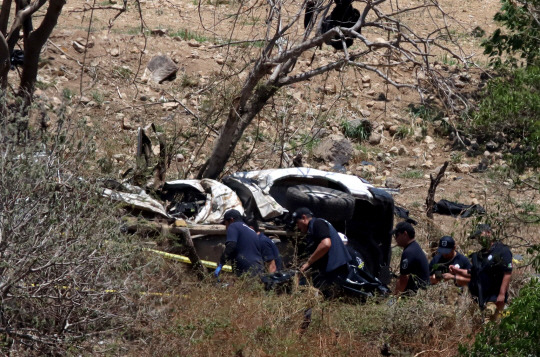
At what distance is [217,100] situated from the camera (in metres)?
11.9

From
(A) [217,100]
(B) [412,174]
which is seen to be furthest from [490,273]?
(B) [412,174]

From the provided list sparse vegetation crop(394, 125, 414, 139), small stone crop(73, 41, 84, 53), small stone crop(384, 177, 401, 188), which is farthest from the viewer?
sparse vegetation crop(394, 125, 414, 139)

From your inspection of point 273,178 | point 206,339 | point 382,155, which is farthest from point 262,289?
point 382,155

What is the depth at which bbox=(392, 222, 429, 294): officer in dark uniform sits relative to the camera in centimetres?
831

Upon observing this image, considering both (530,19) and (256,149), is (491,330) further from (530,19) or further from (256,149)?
(256,149)

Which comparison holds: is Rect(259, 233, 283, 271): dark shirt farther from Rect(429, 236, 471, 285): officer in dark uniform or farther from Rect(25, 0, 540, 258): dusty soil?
Rect(25, 0, 540, 258): dusty soil

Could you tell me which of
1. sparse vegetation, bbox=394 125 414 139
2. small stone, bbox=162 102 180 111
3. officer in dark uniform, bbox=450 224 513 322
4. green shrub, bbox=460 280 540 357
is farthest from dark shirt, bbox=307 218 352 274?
sparse vegetation, bbox=394 125 414 139

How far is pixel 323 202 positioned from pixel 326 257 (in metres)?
1.09

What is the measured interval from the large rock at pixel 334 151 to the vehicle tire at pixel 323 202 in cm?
526

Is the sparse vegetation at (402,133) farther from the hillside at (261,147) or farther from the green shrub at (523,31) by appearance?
the green shrub at (523,31)

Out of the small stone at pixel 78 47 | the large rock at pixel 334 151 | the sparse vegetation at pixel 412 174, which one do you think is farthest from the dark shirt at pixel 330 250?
the small stone at pixel 78 47

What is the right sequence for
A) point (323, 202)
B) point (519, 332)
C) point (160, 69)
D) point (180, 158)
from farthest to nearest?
point (160, 69) → point (180, 158) → point (323, 202) → point (519, 332)

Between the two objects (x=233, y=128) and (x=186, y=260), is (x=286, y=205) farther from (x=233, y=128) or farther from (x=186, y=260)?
(x=233, y=128)

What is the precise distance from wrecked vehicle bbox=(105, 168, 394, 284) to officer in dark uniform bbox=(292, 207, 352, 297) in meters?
0.54
